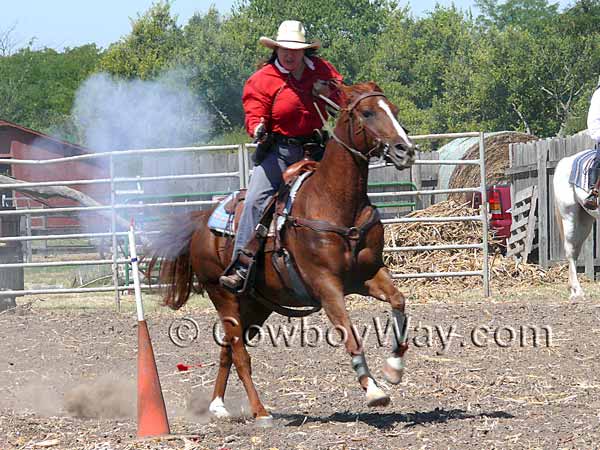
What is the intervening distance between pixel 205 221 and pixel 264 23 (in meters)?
59.6

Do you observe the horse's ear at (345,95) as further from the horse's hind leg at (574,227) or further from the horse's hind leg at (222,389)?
Answer: the horse's hind leg at (574,227)

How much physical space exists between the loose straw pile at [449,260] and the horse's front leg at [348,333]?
776 cm

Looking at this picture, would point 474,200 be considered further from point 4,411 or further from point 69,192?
point 4,411

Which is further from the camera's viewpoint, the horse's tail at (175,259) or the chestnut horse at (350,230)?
the horse's tail at (175,259)

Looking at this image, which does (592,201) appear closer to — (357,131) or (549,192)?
(549,192)

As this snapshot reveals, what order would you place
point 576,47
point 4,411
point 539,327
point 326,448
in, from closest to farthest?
point 326,448, point 4,411, point 539,327, point 576,47

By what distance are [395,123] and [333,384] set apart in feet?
8.92

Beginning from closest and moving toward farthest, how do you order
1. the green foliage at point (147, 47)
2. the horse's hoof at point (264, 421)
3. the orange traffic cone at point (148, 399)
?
the orange traffic cone at point (148, 399), the horse's hoof at point (264, 421), the green foliage at point (147, 47)

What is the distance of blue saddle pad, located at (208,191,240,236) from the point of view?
7.34m

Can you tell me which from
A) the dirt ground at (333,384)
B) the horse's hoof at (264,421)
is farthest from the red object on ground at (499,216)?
the horse's hoof at (264,421)

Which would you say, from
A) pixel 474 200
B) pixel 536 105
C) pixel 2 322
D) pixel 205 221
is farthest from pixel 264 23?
pixel 205 221

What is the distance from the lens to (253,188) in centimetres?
699

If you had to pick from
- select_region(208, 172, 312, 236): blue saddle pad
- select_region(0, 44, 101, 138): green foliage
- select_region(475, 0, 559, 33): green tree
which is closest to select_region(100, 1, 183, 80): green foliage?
select_region(0, 44, 101, 138): green foliage

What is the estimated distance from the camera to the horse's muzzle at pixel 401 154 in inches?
229
